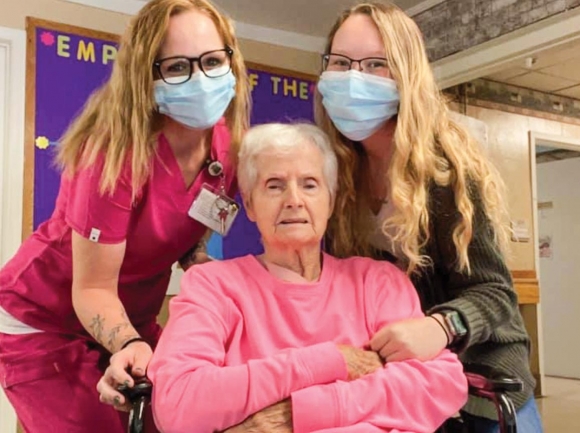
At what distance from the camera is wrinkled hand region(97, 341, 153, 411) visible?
1.20 m

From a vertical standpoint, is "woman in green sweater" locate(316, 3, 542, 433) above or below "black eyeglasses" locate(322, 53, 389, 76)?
below

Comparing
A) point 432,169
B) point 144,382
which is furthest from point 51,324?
point 432,169

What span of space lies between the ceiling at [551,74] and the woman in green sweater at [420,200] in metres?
3.08

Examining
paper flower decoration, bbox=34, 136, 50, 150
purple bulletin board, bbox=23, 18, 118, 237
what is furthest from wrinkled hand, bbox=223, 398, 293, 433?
paper flower decoration, bbox=34, 136, 50, 150

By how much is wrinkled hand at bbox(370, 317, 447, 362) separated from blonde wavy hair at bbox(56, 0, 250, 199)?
623 millimetres

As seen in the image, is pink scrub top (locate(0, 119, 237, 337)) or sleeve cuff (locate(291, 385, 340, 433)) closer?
sleeve cuff (locate(291, 385, 340, 433))

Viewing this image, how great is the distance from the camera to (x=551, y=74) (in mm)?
4883

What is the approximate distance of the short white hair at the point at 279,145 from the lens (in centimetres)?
142

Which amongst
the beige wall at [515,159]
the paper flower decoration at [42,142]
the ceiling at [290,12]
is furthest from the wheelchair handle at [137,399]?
the beige wall at [515,159]

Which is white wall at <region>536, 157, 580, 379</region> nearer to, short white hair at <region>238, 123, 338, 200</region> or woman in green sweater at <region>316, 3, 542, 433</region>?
woman in green sweater at <region>316, 3, 542, 433</region>

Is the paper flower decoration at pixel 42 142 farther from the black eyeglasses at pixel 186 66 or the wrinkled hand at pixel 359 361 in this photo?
the wrinkled hand at pixel 359 361

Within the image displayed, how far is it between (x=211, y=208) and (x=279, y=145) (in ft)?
0.91

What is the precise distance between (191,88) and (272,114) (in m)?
2.70

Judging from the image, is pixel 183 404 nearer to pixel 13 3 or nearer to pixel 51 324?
pixel 51 324
